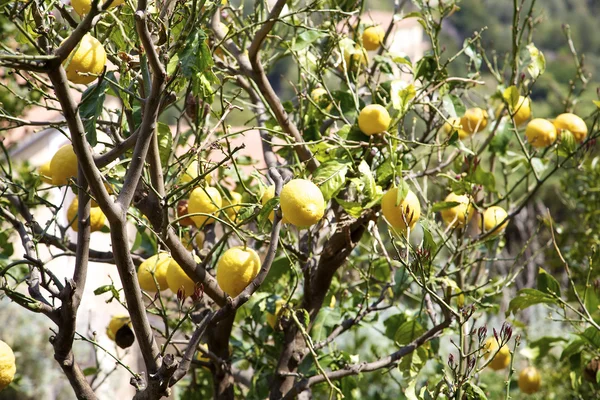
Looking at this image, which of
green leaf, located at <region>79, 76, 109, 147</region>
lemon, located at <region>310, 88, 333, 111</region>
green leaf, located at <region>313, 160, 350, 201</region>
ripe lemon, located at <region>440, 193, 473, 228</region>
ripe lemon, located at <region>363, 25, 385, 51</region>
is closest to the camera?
green leaf, located at <region>79, 76, 109, 147</region>

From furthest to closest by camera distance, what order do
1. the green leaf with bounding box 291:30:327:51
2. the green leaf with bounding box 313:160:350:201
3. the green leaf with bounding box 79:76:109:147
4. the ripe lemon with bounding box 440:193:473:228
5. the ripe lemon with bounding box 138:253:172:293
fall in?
the ripe lemon with bounding box 440:193:473:228
the green leaf with bounding box 291:30:327:51
the ripe lemon with bounding box 138:253:172:293
the green leaf with bounding box 313:160:350:201
the green leaf with bounding box 79:76:109:147

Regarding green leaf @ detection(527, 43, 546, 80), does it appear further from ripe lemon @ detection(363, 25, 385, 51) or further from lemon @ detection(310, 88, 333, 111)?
lemon @ detection(310, 88, 333, 111)

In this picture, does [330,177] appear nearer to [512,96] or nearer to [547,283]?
[547,283]

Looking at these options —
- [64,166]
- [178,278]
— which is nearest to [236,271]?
[178,278]

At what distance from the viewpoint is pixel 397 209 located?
132cm

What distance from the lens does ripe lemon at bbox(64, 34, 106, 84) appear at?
114 centimetres

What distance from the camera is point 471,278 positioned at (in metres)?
2.37

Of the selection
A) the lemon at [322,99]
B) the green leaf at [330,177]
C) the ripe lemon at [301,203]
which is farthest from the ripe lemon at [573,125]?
the ripe lemon at [301,203]

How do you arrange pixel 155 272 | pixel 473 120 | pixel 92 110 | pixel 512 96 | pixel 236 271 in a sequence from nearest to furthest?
pixel 92 110
pixel 236 271
pixel 155 272
pixel 512 96
pixel 473 120

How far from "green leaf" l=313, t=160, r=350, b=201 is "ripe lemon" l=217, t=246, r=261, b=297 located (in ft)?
0.58

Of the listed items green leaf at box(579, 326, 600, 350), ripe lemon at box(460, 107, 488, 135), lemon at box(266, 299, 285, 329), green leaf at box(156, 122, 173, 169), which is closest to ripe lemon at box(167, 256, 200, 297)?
green leaf at box(156, 122, 173, 169)

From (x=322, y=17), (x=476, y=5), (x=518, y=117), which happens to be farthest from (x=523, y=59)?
(x=476, y=5)

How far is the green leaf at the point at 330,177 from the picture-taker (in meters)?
1.26

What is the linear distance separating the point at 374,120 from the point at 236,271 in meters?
0.41
